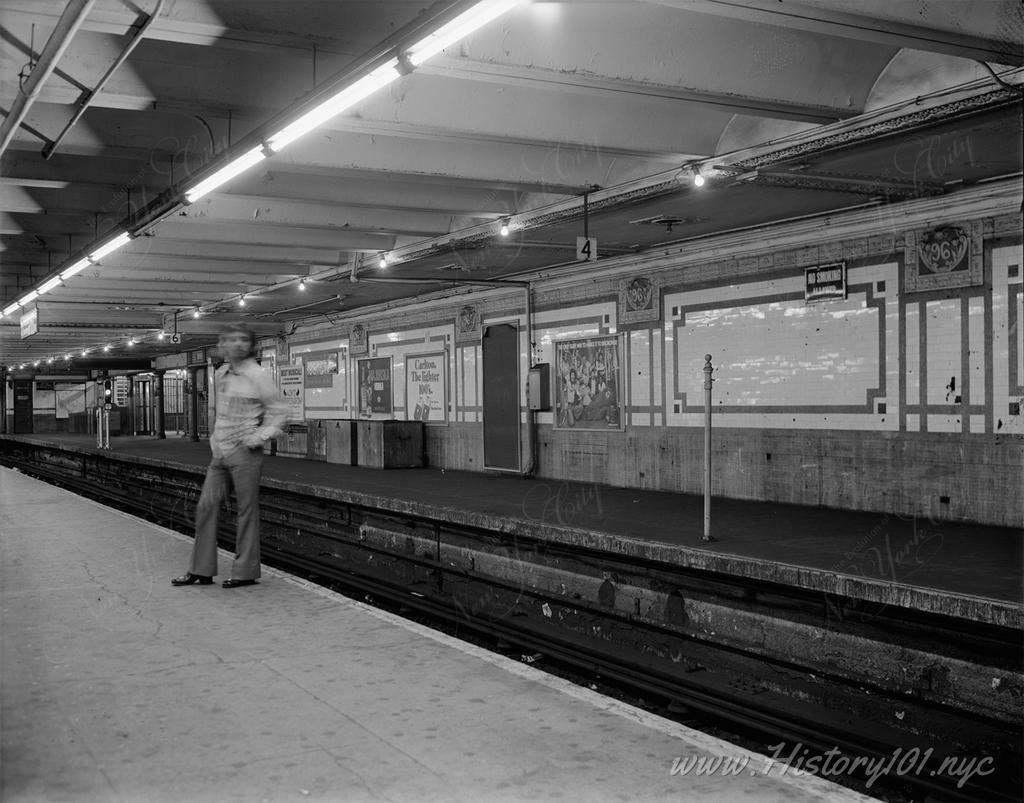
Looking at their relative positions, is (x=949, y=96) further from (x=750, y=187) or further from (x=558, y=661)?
(x=558, y=661)

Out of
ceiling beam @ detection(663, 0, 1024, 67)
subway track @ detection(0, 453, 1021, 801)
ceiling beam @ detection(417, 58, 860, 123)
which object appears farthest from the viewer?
ceiling beam @ detection(417, 58, 860, 123)

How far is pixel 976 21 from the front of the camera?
5246 mm

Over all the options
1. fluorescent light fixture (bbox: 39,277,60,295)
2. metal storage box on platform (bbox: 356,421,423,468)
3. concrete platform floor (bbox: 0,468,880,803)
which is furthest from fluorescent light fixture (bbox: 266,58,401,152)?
metal storage box on platform (bbox: 356,421,423,468)

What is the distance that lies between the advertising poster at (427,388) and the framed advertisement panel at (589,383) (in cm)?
350

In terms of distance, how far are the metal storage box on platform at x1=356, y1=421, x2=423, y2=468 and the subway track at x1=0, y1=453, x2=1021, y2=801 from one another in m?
5.13

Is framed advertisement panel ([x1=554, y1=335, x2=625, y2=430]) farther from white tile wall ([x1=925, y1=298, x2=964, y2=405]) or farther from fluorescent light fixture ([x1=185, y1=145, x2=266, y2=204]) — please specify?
fluorescent light fixture ([x1=185, y1=145, x2=266, y2=204])

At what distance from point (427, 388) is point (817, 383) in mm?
8757

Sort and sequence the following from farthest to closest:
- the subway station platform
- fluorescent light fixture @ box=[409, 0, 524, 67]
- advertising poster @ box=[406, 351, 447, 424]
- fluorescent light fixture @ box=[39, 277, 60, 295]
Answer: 1. advertising poster @ box=[406, 351, 447, 424]
2. fluorescent light fixture @ box=[39, 277, 60, 295]
3. the subway station platform
4. fluorescent light fixture @ box=[409, 0, 524, 67]

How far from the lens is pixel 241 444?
6359 millimetres

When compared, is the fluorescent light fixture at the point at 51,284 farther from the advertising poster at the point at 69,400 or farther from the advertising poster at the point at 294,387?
the advertising poster at the point at 69,400

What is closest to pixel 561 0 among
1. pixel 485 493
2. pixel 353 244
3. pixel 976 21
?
pixel 976 21

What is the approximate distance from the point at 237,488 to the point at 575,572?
3.91 m

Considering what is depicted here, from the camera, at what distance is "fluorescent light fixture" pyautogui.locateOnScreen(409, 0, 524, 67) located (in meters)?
3.92

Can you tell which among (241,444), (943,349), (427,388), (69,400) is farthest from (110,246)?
(69,400)
